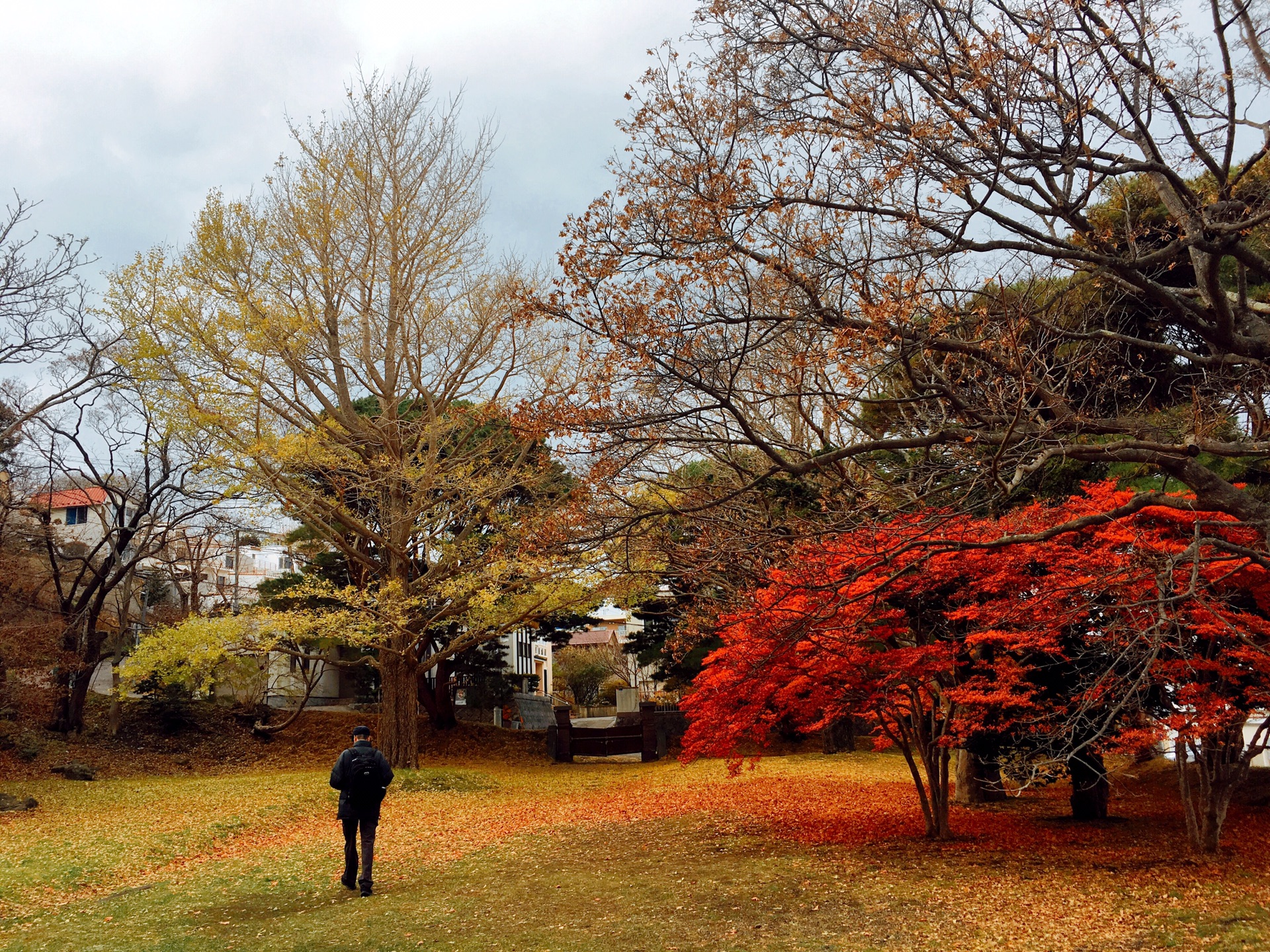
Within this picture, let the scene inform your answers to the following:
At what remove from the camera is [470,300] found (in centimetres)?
1780

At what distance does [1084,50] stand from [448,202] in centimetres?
1331

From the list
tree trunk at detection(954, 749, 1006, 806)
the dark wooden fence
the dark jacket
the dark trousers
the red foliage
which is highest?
the red foliage

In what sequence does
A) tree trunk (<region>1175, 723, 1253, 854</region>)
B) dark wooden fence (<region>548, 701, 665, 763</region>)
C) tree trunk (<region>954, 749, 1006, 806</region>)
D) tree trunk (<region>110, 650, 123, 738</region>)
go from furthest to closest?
dark wooden fence (<region>548, 701, 665, 763</region>)
tree trunk (<region>110, 650, 123, 738</region>)
tree trunk (<region>954, 749, 1006, 806</region>)
tree trunk (<region>1175, 723, 1253, 854</region>)

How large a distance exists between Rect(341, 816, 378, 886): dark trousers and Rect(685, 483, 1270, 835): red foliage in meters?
3.99

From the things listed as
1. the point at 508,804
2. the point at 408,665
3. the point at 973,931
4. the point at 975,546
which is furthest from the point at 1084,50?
the point at 408,665

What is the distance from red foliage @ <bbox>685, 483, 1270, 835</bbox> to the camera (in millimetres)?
7590

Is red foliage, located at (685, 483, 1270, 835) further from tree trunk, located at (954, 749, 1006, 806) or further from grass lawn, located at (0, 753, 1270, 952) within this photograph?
tree trunk, located at (954, 749, 1006, 806)

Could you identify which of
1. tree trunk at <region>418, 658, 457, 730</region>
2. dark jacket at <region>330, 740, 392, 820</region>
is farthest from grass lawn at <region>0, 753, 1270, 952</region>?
tree trunk at <region>418, 658, 457, 730</region>

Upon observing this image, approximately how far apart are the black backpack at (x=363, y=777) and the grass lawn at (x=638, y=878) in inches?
35.4

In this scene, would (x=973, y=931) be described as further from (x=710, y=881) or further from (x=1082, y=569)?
(x=1082, y=569)

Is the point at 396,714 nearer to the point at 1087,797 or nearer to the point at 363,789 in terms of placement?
the point at 363,789

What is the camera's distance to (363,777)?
7914mm

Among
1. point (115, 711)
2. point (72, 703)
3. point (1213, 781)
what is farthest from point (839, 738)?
point (72, 703)

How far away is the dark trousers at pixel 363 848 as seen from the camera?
8016 millimetres
